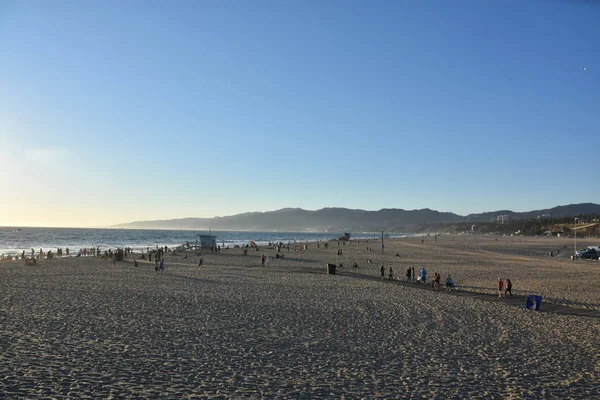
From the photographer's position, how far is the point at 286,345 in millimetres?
11391

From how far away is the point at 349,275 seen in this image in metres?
29.6

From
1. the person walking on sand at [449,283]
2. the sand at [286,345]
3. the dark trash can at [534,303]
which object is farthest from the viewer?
the person walking on sand at [449,283]

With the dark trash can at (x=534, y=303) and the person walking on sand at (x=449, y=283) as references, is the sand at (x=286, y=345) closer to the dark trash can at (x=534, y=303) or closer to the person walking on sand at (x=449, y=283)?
the dark trash can at (x=534, y=303)

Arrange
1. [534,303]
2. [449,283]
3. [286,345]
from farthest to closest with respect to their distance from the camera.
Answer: [449,283] < [534,303] < [286,345]

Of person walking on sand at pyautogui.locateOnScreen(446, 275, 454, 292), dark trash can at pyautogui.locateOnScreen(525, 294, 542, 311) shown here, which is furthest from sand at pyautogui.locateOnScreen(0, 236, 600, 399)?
person walking on sand at pyautogui.locateOnScreen(446, 275, 454, 292)

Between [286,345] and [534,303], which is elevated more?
[286,345]

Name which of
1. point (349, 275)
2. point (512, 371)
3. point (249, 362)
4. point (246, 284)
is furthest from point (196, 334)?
point (349, 275)

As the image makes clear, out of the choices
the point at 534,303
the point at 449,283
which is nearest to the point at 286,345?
the point at 534,303

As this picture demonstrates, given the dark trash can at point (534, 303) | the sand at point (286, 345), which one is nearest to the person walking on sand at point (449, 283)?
the sand at point (286, 345)

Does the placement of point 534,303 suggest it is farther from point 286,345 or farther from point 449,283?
point 286,345

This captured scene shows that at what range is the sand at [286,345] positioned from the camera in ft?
27.4

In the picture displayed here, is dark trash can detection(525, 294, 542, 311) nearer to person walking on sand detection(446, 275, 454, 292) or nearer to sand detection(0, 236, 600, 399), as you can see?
sand detection(0, 236, 600, 399)

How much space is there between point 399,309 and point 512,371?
24.1 ft

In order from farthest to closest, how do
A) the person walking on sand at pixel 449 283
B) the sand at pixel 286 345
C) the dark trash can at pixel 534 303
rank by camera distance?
Answer: the person walking on sand at pixel 449 283 → the dark trash can at pixel 534 303 → the sand at pixel 286 345
